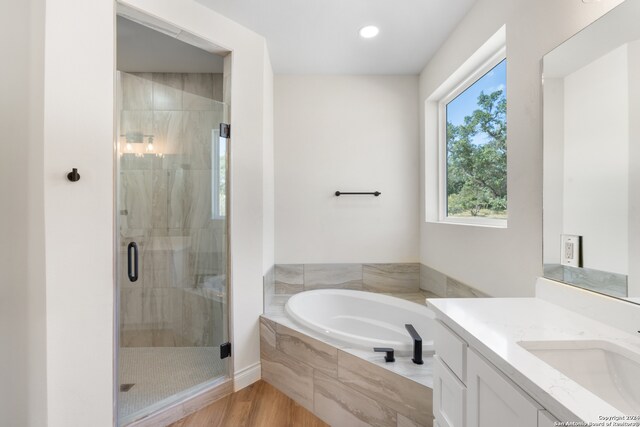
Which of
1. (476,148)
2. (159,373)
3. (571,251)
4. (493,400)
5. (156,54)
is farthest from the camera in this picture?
(156,54)

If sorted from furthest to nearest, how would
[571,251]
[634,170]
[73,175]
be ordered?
[73,175]
[571,251]
[634,170]

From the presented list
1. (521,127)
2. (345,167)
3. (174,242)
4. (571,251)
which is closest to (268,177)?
(345,167)

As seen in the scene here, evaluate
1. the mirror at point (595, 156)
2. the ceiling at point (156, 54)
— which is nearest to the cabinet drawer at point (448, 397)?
the mirror at point (595, 156)

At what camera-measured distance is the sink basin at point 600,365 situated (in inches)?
28.1

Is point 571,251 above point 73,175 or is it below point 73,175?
below

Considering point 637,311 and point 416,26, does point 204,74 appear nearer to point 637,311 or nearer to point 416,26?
point 416,26

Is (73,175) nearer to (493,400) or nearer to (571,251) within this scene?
(493,400)

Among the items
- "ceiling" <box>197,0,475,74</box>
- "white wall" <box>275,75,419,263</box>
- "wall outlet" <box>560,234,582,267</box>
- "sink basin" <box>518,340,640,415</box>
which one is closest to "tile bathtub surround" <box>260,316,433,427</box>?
"sink basin" <box>518,340,640,415</box>

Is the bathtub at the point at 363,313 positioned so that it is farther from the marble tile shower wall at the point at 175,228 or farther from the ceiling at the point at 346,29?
the ceiling at the point at 346,29

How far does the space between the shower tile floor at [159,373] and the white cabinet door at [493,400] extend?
1643mm

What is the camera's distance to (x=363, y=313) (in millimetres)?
2381

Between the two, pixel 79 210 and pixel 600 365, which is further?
pixel 79 210

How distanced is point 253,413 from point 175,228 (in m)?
1.34

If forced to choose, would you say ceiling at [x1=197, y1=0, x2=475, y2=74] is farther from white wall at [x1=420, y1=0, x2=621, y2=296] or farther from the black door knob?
the black door knob
